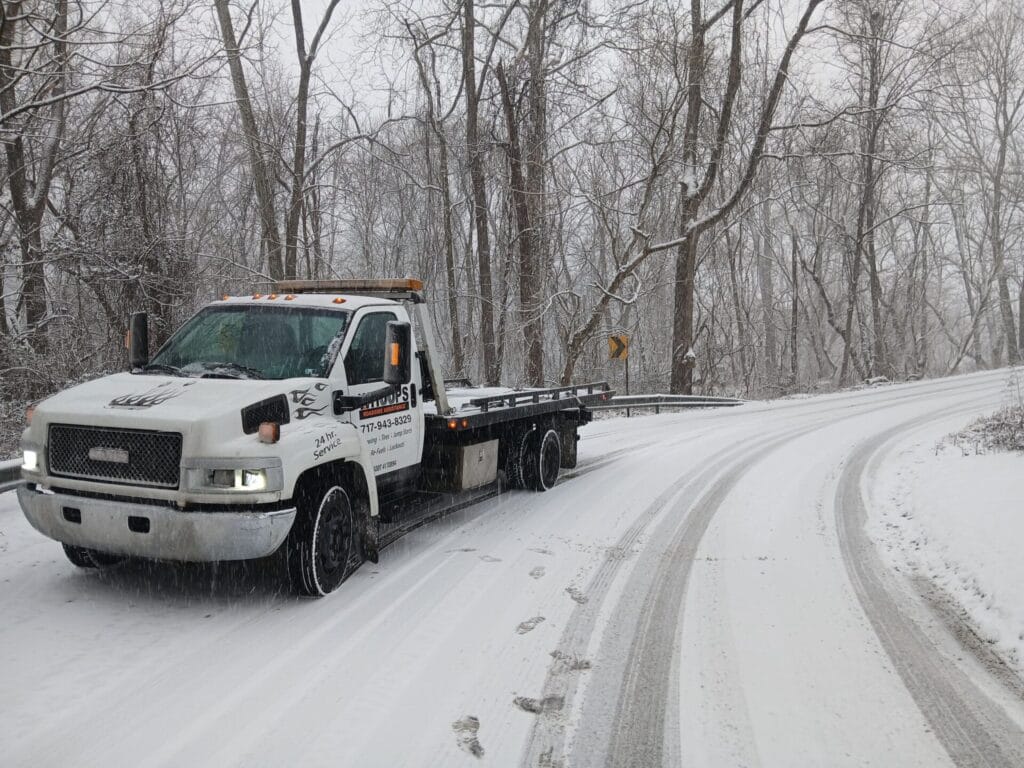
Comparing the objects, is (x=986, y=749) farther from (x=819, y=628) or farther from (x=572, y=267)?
(x=572, y=267)

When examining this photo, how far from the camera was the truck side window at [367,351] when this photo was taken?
6.14 meters

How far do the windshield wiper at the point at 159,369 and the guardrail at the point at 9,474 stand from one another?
1790 mm

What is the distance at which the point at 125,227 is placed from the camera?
14539 millimetres

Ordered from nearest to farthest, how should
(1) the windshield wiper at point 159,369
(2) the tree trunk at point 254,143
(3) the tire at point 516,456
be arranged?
(1) the windshield wiper at point 159,369 → (3) the tire at point 516,456 → (2) the tree trunk at point 254,143

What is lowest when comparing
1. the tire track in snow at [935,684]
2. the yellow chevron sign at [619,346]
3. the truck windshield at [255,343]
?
the tire track in snow at [935,684]

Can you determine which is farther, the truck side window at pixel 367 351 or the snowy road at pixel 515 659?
the truck side window at pixel 367 351

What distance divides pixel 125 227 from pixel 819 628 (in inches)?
572

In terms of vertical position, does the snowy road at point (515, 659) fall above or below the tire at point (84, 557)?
below

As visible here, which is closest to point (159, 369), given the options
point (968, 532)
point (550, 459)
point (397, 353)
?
point (397, 353)

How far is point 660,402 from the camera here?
20281 millimetres

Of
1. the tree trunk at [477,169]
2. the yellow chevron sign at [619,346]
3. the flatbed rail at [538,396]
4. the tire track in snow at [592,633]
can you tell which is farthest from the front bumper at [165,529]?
the yellow chevron sign at [619,346]

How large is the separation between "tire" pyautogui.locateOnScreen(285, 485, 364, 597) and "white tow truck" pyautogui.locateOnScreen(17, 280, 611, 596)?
10 mm

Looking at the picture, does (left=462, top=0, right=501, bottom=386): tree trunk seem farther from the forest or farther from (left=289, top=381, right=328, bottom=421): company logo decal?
(left=289, top=381, right=328, bottom=421): company logo decal

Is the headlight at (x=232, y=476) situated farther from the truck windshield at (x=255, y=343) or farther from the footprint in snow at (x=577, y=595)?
the footprint in snow at (x=577, y=595)
